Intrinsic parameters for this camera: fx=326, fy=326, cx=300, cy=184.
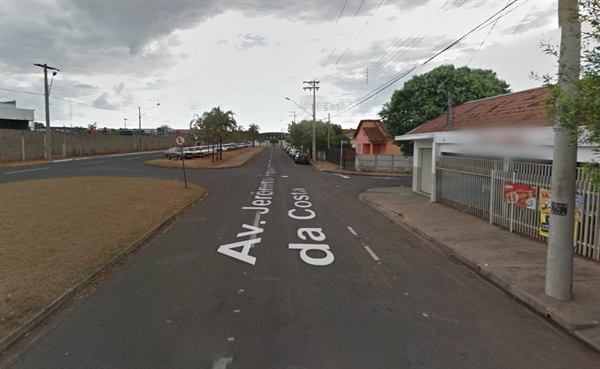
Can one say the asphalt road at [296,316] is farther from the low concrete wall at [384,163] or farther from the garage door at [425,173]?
the low concrete wall at [384,163]

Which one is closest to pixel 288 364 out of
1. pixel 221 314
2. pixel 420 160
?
pixel 221 314

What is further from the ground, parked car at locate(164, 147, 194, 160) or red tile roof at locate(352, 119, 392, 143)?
red tile roof at locate(352, 119, 392, 143)

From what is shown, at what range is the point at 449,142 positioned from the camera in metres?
12.8

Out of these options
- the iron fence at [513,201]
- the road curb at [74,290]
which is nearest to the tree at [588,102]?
the iron fence at [513,201]

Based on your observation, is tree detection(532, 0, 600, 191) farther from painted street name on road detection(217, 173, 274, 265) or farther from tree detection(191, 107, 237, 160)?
tree detection(191, 107, 237, 160)

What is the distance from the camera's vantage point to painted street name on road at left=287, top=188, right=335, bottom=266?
21.0 ft

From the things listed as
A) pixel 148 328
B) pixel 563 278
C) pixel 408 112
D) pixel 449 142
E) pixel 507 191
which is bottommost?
pixel 148 328

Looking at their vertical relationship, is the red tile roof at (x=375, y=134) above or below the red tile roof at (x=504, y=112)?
above

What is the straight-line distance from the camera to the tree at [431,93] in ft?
63.1

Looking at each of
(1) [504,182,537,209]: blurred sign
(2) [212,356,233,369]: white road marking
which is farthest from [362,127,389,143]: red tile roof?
(2) [212,356,233,369]: white road marking

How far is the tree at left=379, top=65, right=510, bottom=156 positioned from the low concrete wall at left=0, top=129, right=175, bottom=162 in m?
31.6

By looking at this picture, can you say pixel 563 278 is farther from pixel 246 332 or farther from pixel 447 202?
pixel 447 202

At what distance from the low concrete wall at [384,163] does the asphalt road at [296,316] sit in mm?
22667

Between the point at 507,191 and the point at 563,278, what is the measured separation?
15.0 ft
